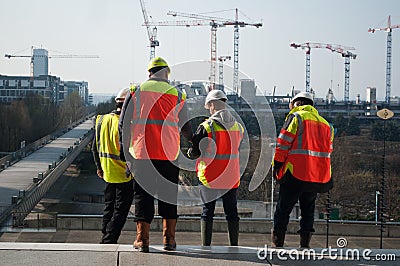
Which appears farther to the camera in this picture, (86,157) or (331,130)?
(86,157)

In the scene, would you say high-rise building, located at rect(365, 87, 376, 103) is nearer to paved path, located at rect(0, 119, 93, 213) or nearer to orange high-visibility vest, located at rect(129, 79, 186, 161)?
paved path, located at rect(0, 119, 93, 213)

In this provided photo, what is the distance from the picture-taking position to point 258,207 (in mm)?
27203

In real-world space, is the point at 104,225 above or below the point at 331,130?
below

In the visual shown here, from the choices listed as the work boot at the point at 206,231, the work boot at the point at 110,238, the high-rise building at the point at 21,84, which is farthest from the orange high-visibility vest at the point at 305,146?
the high-rise building at the point at 21,84

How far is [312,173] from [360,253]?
3.08ft

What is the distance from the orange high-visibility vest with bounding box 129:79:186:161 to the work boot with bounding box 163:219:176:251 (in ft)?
2.18

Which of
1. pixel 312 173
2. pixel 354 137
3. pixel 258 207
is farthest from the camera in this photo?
pixel 354 137

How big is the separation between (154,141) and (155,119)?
0.70 feet

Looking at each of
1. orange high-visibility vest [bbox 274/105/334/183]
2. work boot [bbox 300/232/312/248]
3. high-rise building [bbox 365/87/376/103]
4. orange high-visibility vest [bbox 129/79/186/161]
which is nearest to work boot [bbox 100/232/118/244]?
orange high-visibility vest [bbox 129/79/186/161]

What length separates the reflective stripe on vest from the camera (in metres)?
6.70

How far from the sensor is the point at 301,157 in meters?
6.52

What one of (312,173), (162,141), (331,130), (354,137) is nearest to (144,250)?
(162,141)

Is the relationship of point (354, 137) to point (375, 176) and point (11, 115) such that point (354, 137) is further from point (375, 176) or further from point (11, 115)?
point (11, 115)

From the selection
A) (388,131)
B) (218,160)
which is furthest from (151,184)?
(388,131)
